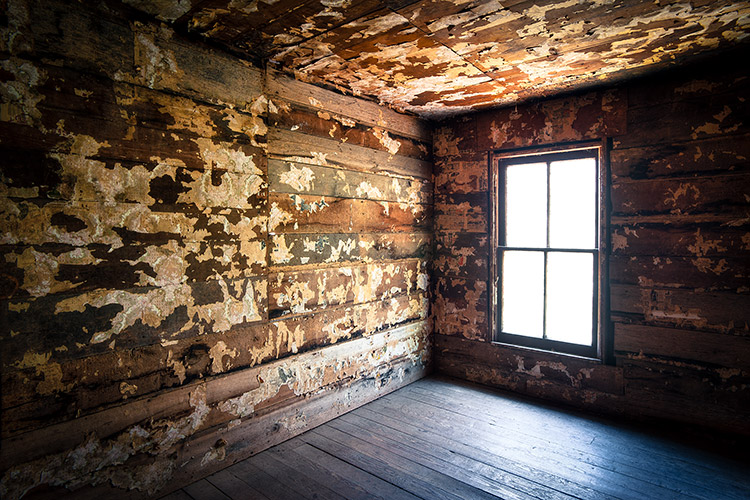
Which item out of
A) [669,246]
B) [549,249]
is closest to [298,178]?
[549,249]

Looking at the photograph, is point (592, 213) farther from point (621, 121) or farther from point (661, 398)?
point (661, 398)

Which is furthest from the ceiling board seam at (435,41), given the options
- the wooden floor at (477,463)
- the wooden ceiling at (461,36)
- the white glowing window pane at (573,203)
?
the wooden floor at (477,463)

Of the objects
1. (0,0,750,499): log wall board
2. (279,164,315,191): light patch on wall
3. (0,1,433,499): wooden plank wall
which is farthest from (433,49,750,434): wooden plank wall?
(279,164,315,191): light patch on wall

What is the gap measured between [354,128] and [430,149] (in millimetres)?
993

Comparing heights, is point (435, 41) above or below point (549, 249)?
above

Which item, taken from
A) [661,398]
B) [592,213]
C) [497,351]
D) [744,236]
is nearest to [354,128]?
[592,213]

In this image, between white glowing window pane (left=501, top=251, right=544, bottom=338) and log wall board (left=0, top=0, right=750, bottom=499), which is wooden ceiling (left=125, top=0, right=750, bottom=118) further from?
white glowing window pane (left=501, top=251, right=544, bottom=338)

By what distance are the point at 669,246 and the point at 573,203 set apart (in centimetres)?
66

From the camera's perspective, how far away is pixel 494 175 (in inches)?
130

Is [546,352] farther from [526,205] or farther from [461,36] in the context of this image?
[461,36]

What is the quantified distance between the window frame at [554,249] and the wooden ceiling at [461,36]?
515 mm

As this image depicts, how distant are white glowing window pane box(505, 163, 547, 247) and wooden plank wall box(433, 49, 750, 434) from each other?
0.22m

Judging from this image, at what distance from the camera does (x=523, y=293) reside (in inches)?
127

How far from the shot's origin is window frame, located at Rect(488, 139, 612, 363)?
2795 millimetres
